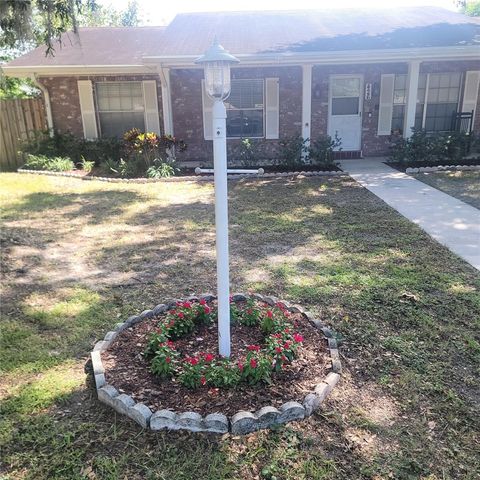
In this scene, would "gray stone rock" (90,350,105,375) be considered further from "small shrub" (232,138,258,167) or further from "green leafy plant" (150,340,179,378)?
"small shrub" (232,138,258,167)

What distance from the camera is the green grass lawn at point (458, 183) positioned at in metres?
8.14

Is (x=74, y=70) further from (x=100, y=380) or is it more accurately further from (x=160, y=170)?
(x=100, y=380)

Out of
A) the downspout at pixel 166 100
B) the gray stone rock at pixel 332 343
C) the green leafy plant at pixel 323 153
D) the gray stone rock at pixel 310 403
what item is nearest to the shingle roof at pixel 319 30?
the downspout at pixel 166 100

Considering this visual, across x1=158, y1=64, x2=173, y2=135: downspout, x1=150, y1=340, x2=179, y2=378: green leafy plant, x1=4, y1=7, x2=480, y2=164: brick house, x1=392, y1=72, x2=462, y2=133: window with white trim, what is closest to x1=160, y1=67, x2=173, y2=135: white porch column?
x1=158, y1=64, x2=173, y2=135: downspout

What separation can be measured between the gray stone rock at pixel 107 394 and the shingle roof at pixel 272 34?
879 centimetres

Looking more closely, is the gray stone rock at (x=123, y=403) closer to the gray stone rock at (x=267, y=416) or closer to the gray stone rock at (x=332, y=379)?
the gray stone rock at (x=267, y=416)

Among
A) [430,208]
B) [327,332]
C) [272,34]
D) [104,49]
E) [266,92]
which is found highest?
[272,34]

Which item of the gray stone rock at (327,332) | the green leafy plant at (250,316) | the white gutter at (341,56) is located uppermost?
the white gutter at (341,56)

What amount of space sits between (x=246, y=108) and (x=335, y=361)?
966cm

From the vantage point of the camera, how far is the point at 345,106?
40.0 feet

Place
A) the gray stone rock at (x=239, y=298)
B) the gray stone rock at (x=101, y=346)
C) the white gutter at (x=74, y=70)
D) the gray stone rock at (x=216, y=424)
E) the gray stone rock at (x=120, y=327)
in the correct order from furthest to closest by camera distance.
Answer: the white gutter at (x=74, y=70), the gray stone rock at (x=239, y=298), the gray stone rock at (x=120, y=327), the gray stone rock at (x=101, y=346), the gray stone rock at (x=216, y=424)

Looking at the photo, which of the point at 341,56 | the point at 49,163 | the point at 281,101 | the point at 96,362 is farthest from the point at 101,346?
the point at 281,101

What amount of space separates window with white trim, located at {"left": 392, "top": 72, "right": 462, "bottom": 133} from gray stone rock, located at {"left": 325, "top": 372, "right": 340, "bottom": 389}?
10.5 m

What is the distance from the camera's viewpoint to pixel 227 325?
3.22 m
